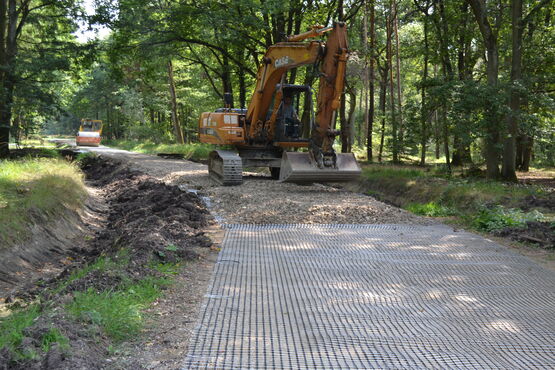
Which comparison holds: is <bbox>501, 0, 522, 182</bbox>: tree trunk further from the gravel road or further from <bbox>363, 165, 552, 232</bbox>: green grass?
the gravel road

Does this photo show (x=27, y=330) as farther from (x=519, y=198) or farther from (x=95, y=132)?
(x=95, y=132)

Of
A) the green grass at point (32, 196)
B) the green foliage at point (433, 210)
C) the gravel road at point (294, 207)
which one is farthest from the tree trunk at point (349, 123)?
the green grass at point (32, 196)

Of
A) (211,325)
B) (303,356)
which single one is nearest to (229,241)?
(211,325)

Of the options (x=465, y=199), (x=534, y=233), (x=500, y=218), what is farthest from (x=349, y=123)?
(x=534, y=233)

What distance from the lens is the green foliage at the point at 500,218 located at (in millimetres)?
8422

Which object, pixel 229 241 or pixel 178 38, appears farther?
pixel 178 38

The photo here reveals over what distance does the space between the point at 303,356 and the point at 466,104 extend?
10.3 metres

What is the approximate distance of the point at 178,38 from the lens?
21.5 meters

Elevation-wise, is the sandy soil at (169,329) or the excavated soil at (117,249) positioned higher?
the excavated soil at (117,249)

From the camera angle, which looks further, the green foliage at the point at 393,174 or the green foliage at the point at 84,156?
the green foliage at the point at 84,156

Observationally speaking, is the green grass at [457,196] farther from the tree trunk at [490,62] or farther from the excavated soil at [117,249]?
the excavated soil at [117,249]

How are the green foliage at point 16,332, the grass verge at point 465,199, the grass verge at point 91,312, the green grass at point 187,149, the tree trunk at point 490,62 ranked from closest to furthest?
1. the green foliage at point 16,332
2. the grass verge at point 91,312
3. the grass verge at point 465,199
4. the tree trunk at point 490,62
5. the green grass at point 187,149

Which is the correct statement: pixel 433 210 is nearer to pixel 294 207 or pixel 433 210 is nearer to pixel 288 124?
pixel 294 207

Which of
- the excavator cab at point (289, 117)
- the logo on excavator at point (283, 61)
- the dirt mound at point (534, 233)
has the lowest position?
the dirt mound at point (534, 233)
